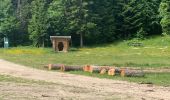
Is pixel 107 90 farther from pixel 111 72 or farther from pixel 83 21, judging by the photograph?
pixel 83 21

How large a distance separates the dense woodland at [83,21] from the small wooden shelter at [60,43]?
1458 centimetres

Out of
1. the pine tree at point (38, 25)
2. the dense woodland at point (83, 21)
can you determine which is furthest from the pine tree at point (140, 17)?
the pine tree at point (38, 25)

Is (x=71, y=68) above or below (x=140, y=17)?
below

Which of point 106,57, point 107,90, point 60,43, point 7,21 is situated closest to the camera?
point 107,90

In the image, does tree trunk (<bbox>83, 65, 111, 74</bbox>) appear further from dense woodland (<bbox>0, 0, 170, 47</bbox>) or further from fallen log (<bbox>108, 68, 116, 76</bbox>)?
dense woodland (<bbox>0, 0, 170, 47</bbox>)

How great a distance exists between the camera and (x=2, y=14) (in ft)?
313

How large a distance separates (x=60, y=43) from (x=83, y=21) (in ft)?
53.5

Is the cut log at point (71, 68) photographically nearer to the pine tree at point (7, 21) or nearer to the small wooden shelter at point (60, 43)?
the small wooden shelter at point (60, 43)

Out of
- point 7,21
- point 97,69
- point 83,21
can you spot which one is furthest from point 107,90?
point 7,21

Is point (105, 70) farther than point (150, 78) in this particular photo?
Yes

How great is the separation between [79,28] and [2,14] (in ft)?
68.5

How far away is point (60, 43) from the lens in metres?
67.4

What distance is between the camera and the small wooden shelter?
218 feet

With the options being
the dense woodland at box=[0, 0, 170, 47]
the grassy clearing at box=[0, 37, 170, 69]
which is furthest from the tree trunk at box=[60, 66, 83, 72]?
the dense woodland at box=[0, 0, 170, 47]
